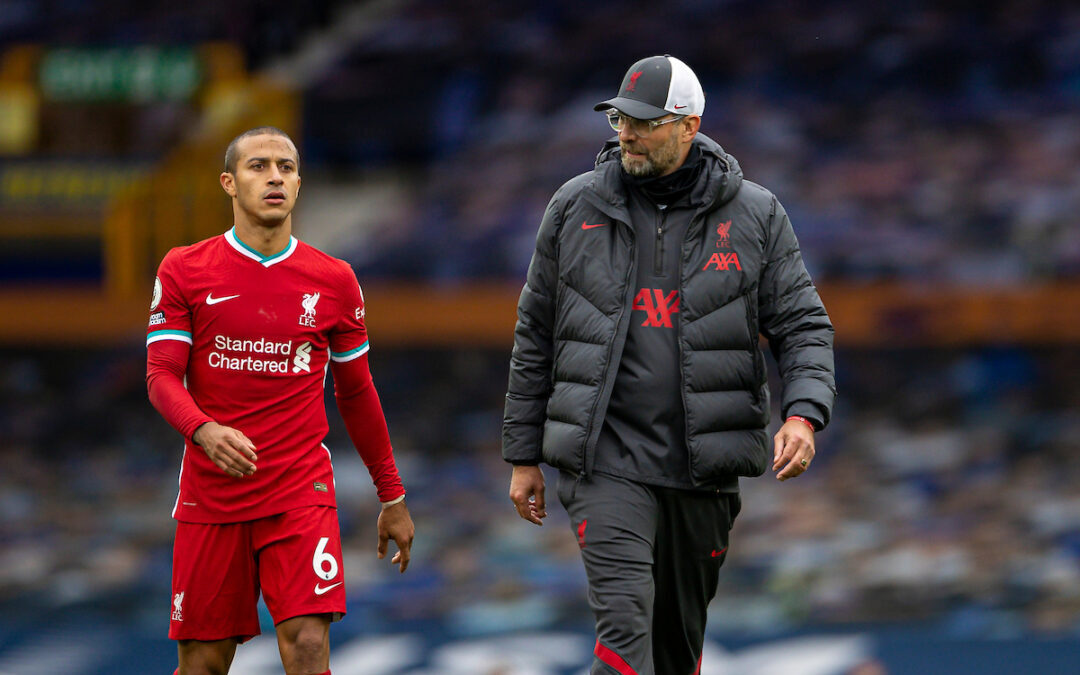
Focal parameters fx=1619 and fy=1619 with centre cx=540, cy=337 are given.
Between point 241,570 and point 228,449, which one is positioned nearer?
point 228,449

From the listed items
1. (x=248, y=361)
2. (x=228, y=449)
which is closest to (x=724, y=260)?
(x=248, y=361)

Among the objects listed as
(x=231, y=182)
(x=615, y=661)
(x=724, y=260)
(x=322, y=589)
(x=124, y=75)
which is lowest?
(x=615, y=661)

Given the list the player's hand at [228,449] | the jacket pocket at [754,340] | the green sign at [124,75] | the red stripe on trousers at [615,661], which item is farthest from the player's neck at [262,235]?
the green sign at [124,75]

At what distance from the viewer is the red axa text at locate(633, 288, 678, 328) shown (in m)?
4.57

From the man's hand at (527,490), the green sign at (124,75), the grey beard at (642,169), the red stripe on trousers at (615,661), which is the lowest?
the red stripe on trousers at (615,661)

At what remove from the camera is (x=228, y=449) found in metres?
4.21

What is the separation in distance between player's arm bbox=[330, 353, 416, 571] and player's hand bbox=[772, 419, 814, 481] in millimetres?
1162

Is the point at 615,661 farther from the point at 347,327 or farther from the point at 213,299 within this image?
the point at 213,299

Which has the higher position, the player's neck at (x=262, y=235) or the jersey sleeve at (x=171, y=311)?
the player's neck at (x=262, y=235)

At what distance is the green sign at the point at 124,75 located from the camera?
529 inches

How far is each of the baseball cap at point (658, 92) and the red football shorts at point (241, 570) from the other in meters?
1.46

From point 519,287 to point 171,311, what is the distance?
6.94 m

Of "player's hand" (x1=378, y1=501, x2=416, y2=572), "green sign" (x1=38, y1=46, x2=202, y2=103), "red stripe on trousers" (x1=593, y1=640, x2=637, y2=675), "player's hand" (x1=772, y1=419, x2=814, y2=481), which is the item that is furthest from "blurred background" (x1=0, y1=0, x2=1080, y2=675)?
"player's hand" (x1=772, y1=419, x2=814, y2=481)

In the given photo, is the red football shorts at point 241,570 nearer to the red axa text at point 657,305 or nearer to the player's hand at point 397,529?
the player's hand at point 397,529
